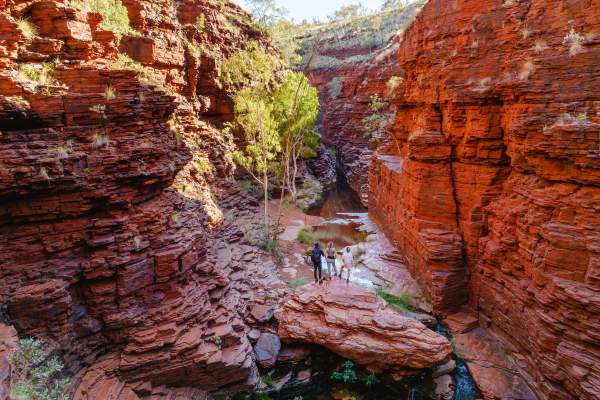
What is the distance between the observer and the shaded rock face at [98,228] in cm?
795

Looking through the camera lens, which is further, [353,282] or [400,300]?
[353,282]

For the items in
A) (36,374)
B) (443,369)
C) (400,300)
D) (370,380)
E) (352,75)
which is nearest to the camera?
(36,374)

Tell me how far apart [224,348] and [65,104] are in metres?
7.82

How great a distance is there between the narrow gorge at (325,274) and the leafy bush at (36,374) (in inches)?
2.1

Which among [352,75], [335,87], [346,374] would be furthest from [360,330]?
[335,87]

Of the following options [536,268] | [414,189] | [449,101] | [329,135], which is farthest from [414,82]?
[329,135]

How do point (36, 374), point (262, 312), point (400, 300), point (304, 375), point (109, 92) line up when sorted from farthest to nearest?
point (400, 300)
point (262, 312)
point (304, 375)
point (109, 92)
point (36, 374)

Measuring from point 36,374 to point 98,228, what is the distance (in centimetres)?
343

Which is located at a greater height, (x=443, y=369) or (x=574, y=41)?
(x=574, y=41)

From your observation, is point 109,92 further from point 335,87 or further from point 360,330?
point 335,87

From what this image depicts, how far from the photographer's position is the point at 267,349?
1120 cm

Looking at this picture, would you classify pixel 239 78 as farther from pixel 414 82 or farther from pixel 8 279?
pixel 8 279

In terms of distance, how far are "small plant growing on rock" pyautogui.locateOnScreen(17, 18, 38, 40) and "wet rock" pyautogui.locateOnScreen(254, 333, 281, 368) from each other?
10725 millimetres

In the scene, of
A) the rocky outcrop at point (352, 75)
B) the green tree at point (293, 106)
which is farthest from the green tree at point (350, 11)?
the green tree at point (293, 106)
